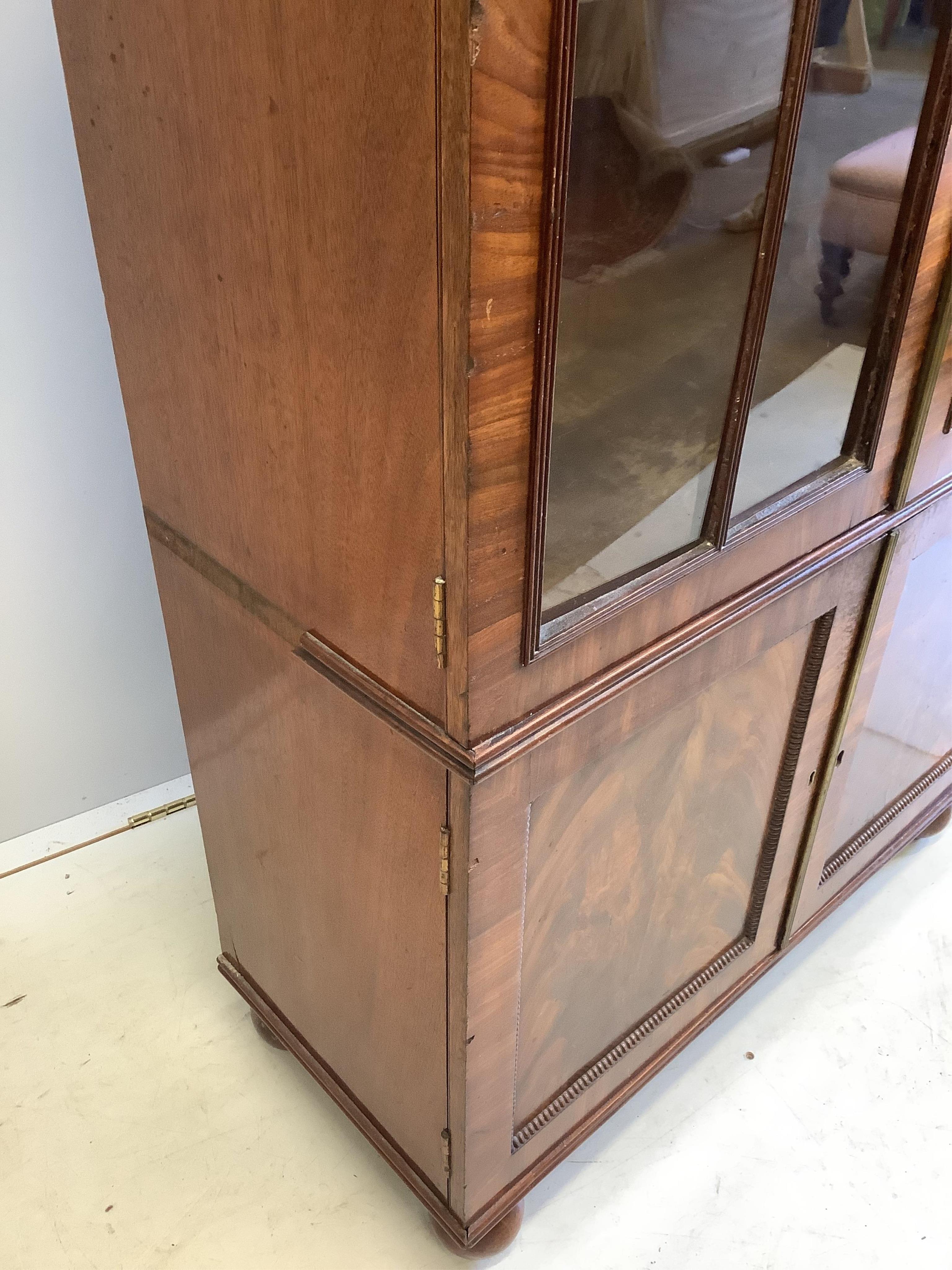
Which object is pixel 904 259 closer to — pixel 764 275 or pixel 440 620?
pixel 764 275

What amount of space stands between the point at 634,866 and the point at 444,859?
28cm

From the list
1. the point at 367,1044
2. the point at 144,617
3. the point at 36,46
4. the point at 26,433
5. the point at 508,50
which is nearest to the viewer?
the point at 508,50

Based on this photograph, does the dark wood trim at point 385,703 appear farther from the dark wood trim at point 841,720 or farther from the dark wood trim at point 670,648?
the dark wood trim at point 841,720

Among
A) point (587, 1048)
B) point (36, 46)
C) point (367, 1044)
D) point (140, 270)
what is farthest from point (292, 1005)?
point (36, 46)

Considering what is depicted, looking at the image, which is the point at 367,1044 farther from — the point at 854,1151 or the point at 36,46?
the point at 36,46

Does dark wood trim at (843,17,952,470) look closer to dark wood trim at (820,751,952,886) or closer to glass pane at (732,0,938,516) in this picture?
glass pane at (732,0,938,516)

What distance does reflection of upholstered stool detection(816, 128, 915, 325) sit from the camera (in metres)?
0.77

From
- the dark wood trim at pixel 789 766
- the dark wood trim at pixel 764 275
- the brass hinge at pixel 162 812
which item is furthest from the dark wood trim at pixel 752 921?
the brass hinge at pixel 162 812

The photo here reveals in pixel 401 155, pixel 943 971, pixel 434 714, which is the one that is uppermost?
pixel 401 155

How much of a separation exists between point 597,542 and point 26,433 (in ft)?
3.28

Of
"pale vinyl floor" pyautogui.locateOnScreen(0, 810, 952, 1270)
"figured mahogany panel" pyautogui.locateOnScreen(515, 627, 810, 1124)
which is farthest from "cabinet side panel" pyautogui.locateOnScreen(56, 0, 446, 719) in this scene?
"pale vinyl floor" pyautogui.locateOnScreen(0, 810, 952, 1270)

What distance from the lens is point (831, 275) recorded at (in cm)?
82

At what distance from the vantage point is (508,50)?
1.64 feet

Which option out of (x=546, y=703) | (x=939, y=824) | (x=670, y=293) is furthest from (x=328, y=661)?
(x=939, y=824)
